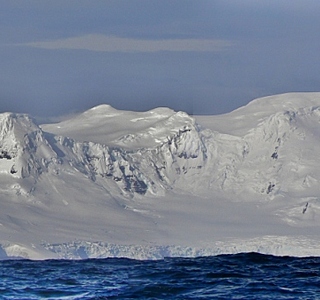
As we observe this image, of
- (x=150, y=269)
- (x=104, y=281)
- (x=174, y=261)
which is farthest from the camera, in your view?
(x=174, y=261)

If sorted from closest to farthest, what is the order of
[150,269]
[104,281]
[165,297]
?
[165,297]
[104,281]
[150,269]

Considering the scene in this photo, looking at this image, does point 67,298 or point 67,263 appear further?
point 67,263

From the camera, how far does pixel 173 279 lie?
5647 cm

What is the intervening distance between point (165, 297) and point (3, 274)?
1247 cm

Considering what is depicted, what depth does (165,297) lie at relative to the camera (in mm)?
51281

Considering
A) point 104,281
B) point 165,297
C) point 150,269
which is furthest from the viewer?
point 150,269

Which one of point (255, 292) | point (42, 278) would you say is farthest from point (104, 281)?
point (255, 292)

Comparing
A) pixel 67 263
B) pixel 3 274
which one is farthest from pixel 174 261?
pixel 3 274

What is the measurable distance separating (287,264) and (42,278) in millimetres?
13433

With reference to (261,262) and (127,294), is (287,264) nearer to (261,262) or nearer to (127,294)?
(261,262)

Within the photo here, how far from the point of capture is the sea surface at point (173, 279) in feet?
170

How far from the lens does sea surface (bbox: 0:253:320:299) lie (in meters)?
51.9

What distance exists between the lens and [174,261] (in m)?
68.7

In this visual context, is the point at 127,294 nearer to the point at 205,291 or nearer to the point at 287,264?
the point at 205,291
